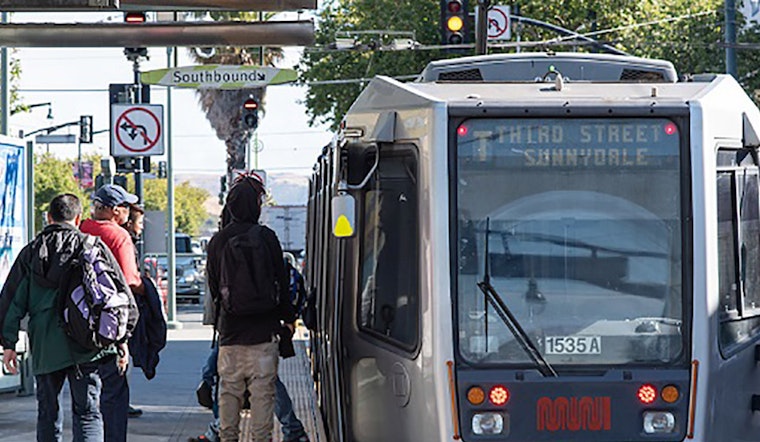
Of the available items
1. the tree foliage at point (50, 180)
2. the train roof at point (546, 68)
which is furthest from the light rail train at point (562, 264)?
the tree foliage at point (50, 180)

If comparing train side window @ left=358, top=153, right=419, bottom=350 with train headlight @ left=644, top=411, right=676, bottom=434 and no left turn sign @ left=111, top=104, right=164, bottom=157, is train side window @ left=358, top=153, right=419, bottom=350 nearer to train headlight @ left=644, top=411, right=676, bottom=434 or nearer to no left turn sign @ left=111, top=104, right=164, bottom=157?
train headlight @ left=644, top=411, right=676, bottom=434

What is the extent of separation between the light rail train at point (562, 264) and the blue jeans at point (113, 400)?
190 cm

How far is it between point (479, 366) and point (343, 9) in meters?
40.7

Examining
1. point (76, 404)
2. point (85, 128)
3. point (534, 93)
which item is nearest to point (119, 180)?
point (76, 404)

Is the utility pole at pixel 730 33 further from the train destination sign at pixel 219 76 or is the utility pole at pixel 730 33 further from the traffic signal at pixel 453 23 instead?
the train destination sign at pixel 219 76

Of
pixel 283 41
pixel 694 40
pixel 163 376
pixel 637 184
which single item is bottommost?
pixel 163 376

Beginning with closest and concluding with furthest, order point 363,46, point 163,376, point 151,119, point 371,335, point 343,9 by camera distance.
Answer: point 371,335, point 151,119, point 163,376, point 363,46, point 343,9

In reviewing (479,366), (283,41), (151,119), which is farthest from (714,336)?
(151,119)

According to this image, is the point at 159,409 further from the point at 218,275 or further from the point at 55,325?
the point at 55,325

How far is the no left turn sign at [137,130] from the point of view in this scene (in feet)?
→ 62.3

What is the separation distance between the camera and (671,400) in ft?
29.8

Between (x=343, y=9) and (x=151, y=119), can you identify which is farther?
(x=343, y=9)

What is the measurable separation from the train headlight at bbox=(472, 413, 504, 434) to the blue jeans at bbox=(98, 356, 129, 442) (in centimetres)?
269

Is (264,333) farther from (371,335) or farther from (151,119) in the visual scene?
(151,119)
